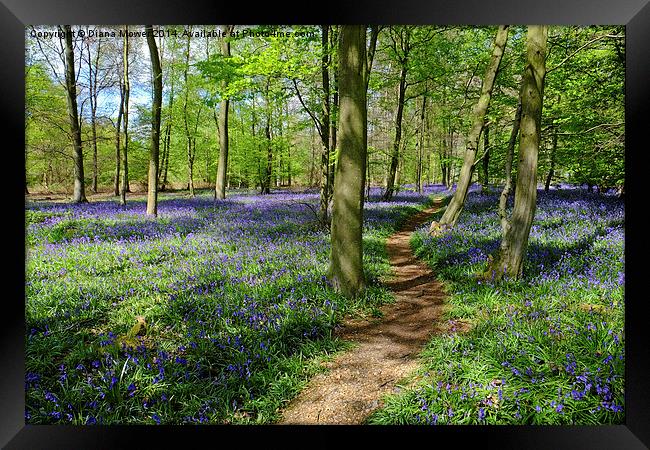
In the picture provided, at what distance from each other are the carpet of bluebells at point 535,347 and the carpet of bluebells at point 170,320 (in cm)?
122

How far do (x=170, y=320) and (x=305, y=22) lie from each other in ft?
12.0

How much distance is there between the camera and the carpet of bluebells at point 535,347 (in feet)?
8.66

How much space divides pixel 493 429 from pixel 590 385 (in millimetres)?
825

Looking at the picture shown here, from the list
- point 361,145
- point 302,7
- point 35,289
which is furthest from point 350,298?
point 35,289

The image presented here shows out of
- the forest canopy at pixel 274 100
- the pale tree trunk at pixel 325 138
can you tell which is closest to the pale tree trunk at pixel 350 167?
the forest canopy at pixel 274 100

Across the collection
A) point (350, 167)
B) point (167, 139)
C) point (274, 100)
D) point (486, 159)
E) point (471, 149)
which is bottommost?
point (350, 167)

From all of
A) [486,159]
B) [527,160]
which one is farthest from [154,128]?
[486,159]

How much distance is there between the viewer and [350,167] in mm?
5004

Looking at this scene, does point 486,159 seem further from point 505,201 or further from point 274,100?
point 274,100

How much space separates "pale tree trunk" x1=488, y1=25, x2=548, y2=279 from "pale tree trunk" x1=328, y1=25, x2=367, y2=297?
2.22 m

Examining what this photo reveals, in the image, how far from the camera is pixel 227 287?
4.95m

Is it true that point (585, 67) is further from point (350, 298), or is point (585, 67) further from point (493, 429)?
point (493, 429)

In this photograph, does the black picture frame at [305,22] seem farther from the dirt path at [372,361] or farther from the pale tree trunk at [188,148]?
the pale tree trunk at [188,148]

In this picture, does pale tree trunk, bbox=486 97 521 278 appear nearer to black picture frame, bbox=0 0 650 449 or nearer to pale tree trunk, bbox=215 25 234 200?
black picture frame, bbox=0 0 650 449
